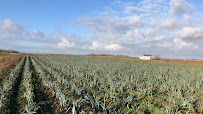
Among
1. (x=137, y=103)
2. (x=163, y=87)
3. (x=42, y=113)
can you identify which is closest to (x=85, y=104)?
(x=42, y=113)

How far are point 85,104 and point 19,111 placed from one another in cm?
280

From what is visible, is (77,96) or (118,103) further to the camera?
(77,96)

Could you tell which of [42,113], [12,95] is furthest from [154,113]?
[12,95]

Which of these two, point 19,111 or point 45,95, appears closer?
point 19,111

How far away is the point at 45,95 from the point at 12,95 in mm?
1977

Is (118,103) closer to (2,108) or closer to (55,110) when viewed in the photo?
(55,110)

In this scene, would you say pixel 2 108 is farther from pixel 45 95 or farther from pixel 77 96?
pixel 77 96

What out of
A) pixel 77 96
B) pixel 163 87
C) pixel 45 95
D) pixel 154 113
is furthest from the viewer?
pixel 163 87

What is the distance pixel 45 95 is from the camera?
22.7 ft

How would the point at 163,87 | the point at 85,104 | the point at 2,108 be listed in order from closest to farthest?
the point at 2,108, the point at 85,104, the point at 163,87

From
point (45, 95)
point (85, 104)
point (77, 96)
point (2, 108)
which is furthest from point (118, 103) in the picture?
point (2, 108)

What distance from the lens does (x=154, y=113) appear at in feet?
15.4

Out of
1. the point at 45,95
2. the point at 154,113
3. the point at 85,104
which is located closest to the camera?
the point at 154,113

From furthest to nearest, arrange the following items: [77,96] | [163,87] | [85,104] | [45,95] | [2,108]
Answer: [163,87], [45,95], [77,96], [85,104], [2,108]
